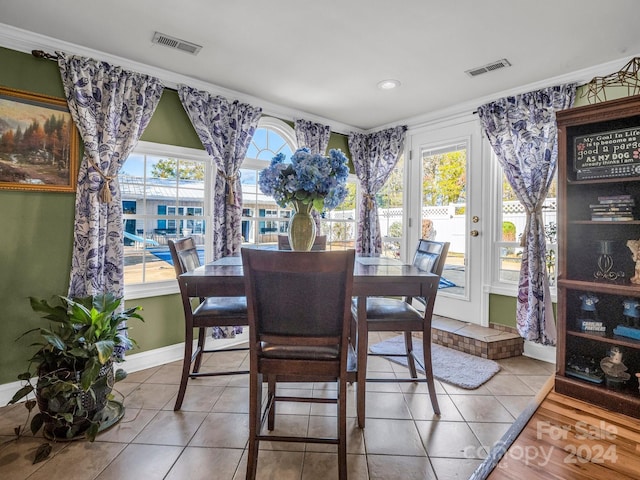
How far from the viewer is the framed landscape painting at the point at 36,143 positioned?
2.20 metres

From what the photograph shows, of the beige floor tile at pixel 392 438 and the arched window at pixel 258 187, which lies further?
the arched window at pixel 258 187

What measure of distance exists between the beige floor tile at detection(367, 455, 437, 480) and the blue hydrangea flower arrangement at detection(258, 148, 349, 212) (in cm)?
138

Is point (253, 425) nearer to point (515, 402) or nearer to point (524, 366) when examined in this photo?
point (515, 402)

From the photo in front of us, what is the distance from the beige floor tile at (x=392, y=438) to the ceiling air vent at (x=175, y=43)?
9.18ft

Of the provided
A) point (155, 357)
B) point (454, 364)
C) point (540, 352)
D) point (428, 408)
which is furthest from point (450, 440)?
point (155, 357)

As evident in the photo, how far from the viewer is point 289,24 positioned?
2119mm

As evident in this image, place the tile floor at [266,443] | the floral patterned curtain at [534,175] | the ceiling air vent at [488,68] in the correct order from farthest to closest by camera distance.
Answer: the floral patterned curtain at [534,175] → the ceiling air vent at [488,68] → the tile floor at [266,443]

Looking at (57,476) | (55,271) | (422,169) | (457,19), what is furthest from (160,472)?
(422,169)

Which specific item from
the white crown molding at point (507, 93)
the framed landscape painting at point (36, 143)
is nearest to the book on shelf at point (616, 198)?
the white crown molding at point (507, 93)

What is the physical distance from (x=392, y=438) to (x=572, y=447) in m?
0.89

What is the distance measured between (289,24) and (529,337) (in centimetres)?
309

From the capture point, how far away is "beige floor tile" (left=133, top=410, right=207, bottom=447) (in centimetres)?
178

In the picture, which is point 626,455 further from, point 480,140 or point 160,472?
point 480,140

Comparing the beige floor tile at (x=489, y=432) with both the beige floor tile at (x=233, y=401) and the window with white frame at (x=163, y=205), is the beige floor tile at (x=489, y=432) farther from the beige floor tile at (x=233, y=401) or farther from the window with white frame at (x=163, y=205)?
the window with white frame at (x=163, y=205)
